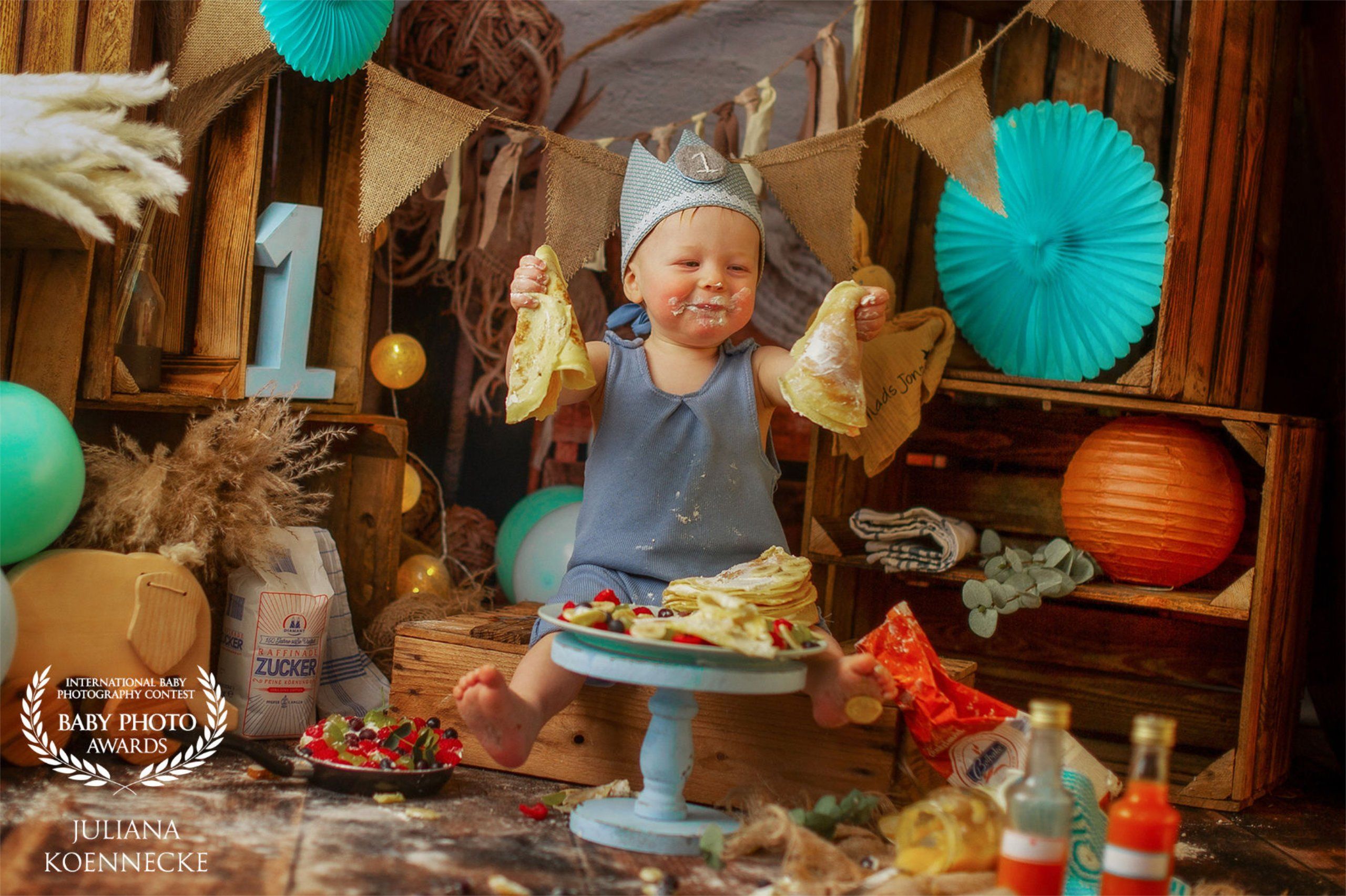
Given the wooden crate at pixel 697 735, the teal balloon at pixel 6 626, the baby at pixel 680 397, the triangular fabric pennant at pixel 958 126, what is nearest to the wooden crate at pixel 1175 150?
the triangular fabric pennant at pixel 958 126

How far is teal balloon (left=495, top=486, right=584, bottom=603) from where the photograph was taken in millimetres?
3523

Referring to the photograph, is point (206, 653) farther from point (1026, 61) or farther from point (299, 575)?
point (1026, 61)

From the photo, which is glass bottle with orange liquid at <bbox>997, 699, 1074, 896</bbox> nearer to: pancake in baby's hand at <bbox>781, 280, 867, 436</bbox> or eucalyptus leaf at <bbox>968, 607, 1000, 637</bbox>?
pancake in baby's hand at <bbox>781, 280, 867, 436</bbox>

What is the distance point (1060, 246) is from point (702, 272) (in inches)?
41.5

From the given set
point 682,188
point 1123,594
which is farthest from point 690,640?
point 1123,594

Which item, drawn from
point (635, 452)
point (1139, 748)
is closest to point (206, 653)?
point (635, 452)

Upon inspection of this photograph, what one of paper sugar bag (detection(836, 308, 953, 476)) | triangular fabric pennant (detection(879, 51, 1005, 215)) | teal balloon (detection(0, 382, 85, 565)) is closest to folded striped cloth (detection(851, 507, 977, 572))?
paper sugar bag (detection(836, 308, 953, 476))

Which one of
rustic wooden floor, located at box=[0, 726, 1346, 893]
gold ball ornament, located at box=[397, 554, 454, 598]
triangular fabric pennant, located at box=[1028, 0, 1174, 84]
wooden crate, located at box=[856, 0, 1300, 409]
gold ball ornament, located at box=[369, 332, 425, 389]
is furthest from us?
gold ball ornament, located at box=[369, 332, 425, 389]

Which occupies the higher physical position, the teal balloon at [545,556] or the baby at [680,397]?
the baby at [680,397]

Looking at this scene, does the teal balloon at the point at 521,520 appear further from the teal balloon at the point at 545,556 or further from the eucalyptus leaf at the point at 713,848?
the eucalyptus leaf at the point at 713,848

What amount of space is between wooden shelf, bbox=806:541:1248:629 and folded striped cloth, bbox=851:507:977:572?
1.2 inches

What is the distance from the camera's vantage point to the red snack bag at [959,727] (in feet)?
7.53

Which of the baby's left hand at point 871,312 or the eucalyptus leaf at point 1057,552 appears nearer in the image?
the baby's left hand at point 871,312

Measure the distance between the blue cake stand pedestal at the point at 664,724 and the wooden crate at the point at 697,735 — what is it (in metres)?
0.20
